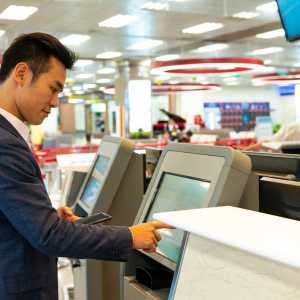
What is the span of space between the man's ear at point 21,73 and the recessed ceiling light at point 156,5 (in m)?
6.79

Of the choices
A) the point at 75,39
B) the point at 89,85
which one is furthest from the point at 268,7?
the point at 89,85

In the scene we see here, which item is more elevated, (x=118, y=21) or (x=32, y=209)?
(x=118, y=21)

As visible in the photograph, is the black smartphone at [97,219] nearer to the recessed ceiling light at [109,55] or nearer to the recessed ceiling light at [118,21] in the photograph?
the recessed ceiling light at [118,21]

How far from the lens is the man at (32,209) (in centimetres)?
150

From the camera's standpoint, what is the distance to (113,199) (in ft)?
8.18

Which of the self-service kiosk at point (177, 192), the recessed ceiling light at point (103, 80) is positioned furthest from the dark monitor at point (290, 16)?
the recessed ceiling light at point (103, 80)

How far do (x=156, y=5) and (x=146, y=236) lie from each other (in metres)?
7.16

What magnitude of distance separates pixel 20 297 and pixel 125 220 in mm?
1014

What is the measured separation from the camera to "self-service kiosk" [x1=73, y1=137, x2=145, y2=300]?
2416mm

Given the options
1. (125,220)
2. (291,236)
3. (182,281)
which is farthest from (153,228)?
(125,220)

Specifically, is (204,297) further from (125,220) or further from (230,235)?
(125,220)

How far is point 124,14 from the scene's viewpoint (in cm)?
910

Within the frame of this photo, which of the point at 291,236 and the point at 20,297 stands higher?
the point at 291,236

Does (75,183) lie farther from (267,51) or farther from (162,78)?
(162,78)
